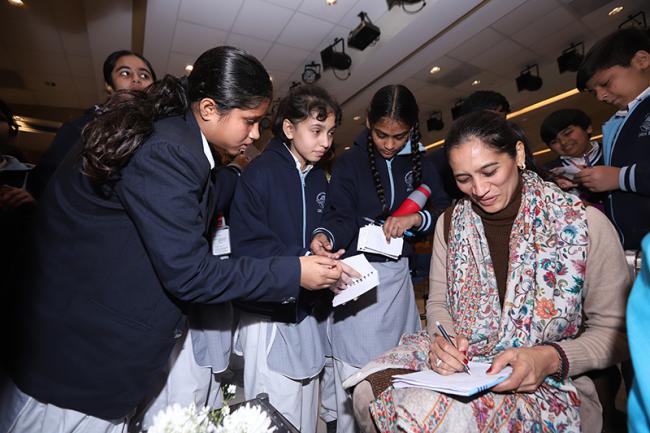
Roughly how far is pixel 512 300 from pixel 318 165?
102 cm

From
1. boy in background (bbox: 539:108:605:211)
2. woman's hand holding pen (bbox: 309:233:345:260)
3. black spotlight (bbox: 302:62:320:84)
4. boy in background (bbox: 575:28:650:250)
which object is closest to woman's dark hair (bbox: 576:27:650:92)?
boy in background (bbox: 575:28:650:250)

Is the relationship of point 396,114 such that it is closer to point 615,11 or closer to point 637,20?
point 615,11

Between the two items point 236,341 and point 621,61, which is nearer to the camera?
point 236,341

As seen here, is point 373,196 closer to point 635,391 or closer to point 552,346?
point 552,346

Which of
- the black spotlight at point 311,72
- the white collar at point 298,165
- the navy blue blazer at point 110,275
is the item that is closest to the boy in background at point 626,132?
the white collar at point 298,165

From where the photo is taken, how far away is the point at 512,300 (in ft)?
3.40

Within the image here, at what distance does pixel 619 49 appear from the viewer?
1.72m

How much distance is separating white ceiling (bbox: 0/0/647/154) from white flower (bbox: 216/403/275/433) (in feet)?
13.9

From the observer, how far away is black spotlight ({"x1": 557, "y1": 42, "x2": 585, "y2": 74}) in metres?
5.09

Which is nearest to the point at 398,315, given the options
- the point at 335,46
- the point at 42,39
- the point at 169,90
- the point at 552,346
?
the point at 552,346

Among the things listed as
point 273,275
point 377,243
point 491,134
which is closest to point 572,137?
point 491,134

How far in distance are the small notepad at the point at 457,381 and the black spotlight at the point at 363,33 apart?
420cm

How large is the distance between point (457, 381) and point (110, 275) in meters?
0.94

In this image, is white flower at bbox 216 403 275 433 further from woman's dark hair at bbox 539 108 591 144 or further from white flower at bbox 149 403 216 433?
woman's dark hair at bbox 539 108 591 144
